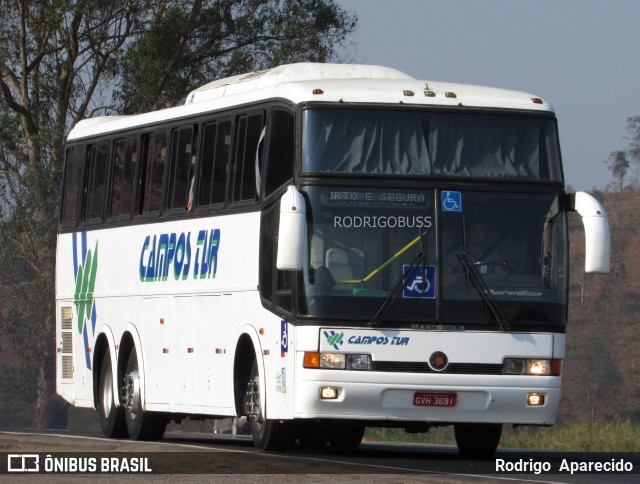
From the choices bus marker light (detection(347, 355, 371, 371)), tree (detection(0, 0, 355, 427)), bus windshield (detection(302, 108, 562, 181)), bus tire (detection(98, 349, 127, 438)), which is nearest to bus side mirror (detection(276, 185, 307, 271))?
bus windshield (detection(302, 108, 562, 181))

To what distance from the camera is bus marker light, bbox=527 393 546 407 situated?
47.4 feet

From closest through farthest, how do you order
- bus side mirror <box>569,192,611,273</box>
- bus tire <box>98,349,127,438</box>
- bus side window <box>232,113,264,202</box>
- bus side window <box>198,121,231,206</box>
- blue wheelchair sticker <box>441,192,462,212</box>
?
bus side mirror <box>569,192,611,273</box>
blue wheelchair sticker <box>441,192,462,212</box>
bus side window <box>232,113,264,202</box>
bus side window <box>198,121,231,206</box>
bus tire <box>98,349,127,438</box>

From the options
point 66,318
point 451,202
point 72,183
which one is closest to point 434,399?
point 451,202

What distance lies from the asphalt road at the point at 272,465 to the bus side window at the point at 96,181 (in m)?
3.64

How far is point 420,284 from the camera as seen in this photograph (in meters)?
14.3

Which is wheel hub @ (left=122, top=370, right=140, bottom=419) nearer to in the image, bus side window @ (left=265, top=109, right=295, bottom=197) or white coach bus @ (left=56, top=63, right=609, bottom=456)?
white coach bus @ (left=56, top=63, right=609, bottom=456)

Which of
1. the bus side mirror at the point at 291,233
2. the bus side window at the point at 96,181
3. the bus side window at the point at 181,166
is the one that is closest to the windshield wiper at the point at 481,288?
the bus side mirror at the point at 291,233

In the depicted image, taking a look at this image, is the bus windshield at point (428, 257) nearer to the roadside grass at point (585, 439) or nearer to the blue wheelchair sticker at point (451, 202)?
the blue wheelchair sticker at point (451, 202)

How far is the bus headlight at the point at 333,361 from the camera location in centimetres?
1420

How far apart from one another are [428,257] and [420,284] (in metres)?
0.25

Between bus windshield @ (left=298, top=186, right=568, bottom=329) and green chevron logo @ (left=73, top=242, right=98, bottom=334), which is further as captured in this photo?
green chevron logo @ (left=73, top=242, right=98, bottom=334)

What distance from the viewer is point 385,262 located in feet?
46.9

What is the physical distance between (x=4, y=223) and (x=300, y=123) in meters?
29.4

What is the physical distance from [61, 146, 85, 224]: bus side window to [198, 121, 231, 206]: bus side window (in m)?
4.35
